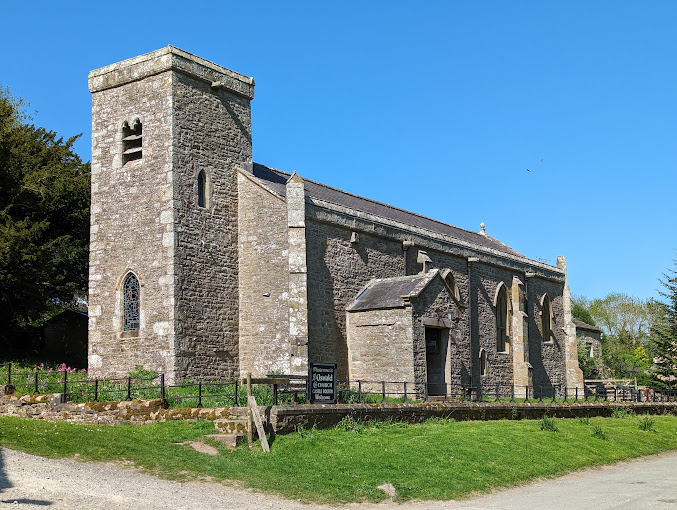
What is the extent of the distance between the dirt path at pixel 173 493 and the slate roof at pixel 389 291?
10894 mm

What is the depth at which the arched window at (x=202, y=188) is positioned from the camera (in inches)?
1071

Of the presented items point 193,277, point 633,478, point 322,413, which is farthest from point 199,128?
point 633,478

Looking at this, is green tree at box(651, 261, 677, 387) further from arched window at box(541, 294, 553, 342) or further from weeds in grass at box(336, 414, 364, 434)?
weeds in grass at box(336, 414, 364, 434)

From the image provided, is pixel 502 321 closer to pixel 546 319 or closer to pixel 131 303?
pixel 546 319

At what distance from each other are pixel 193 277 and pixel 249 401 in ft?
29.9

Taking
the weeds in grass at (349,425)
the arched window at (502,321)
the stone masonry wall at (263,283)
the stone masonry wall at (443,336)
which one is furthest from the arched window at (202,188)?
the arched window at (502,321)

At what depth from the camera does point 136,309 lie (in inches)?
1044

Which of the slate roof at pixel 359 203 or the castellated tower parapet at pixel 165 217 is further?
the slate roof at pixel 359 203

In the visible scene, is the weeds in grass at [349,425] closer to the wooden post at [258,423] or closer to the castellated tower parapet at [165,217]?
the wooden post at [258,423]

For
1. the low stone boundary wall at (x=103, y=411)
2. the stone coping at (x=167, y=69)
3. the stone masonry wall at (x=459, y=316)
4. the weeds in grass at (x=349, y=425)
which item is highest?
the stone coping at (x=167, y=69)

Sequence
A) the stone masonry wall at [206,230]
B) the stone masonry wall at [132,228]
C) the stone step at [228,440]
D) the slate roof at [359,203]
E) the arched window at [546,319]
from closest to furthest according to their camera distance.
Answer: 1. the stone step at [228,440]
2. the stone masonry wall at [132,228]
3. the stone masonry wall at [206,230]
4. the slate roof at [359,203]
5. the arched window at [546,319]

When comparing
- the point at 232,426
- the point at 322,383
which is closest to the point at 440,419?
the point at 322,383

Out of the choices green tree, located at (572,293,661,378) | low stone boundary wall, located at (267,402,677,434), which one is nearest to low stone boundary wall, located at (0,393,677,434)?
low stone boundary wall, located at (267,402,677,434)

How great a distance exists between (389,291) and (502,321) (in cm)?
1223
